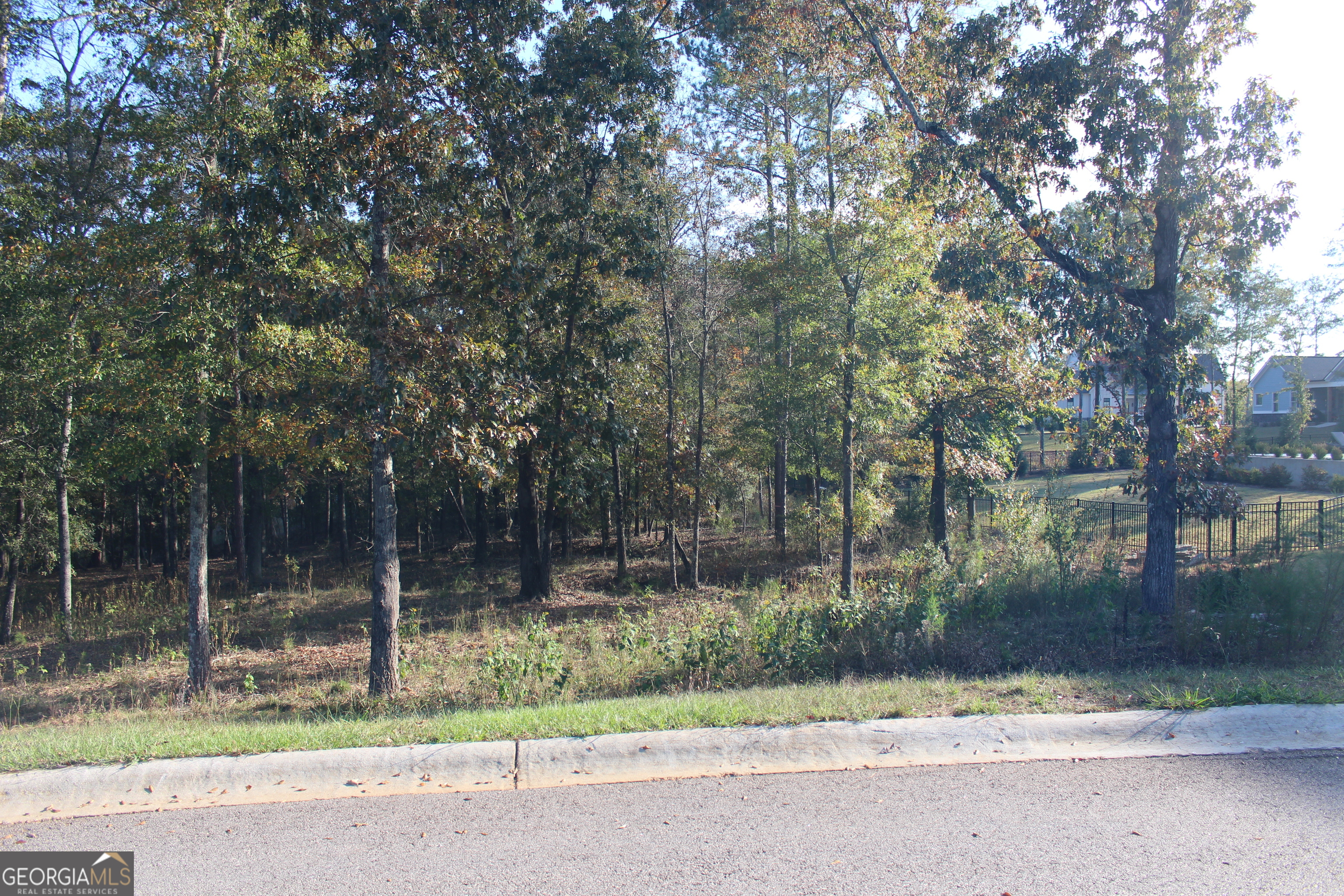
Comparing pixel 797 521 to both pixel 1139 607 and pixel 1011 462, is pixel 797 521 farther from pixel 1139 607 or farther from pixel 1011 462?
pixel 1139 607

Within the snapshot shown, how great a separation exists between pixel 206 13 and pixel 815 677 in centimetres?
1169

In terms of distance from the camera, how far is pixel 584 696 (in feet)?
25.5

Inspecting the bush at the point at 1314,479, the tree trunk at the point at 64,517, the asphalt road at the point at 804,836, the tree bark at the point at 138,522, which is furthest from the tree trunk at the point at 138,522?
the bush at the point at 1314,479

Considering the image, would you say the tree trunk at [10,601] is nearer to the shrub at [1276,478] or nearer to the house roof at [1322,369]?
the shrub at [1276,478]

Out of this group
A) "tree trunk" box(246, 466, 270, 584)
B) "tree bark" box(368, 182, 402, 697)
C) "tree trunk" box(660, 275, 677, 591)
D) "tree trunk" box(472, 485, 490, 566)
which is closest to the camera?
"tree bark" box(368, 182, 402, 697)

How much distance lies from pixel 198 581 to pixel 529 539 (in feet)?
28.8

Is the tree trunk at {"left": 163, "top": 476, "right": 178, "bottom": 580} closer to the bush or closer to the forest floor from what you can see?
the forest floor

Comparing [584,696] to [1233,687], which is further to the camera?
[584,696]

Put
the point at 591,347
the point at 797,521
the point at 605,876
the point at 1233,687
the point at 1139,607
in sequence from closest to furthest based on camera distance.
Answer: the point at 605,876 → the point at 1233,687 → the point at 1139,607 → the point at 591,347 → the point at 797,521

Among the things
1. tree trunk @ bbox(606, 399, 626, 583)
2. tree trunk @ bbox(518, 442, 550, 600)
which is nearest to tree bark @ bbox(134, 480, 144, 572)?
tree trunk @ bbox(518, 442, 550, 600)

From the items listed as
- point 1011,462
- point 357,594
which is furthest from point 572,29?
point 1011,462

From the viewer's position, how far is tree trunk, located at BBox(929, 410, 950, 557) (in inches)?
801

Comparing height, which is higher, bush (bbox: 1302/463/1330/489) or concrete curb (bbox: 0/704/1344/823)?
bush (bbox: 1302/463/1330/489)

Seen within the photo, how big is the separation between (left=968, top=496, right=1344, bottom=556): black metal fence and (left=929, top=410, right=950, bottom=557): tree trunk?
167 centimetres
